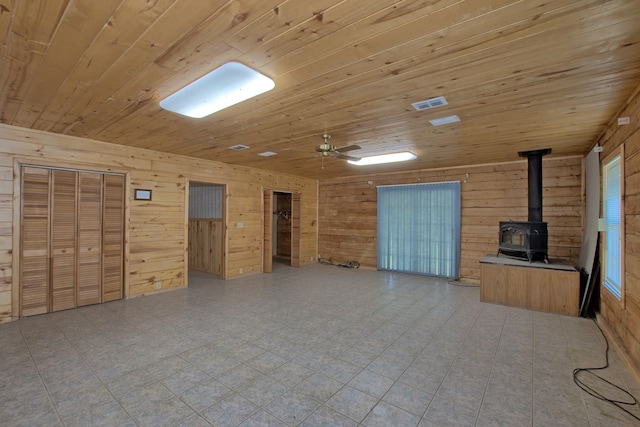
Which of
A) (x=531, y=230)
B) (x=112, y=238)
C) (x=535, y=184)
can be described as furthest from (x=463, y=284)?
(x=112, y=238)

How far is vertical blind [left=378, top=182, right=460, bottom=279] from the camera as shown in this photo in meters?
6.21

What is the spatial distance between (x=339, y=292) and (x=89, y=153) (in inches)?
178

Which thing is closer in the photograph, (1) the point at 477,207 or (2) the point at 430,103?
(2) the point at 430,103

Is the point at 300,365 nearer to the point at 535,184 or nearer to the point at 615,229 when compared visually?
the point at 615,229

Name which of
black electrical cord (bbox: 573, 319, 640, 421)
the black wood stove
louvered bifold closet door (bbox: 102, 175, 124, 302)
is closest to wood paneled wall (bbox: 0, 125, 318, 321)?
louvered bifold closet door (bbox: 102, 175, 124, 302)

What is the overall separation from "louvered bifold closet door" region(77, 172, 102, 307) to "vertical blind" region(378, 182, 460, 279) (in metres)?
5.68

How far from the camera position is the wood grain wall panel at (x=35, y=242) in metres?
3.78

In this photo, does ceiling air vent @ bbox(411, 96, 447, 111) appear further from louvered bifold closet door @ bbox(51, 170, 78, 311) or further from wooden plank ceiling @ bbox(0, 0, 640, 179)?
louvered bifold closet door @ bbox(51, 170, 78, 311)

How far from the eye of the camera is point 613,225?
334cm

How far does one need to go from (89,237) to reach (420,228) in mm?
6243

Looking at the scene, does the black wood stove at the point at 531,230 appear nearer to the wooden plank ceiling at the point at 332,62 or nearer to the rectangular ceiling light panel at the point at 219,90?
the wooden plank ceiling at the point at 332,62

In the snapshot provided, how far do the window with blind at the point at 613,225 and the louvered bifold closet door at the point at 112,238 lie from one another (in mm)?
6504

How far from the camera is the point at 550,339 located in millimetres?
3242

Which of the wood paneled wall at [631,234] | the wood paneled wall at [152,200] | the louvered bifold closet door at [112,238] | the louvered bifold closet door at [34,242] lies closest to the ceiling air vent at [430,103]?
the wood paneled wall at [631,234]
